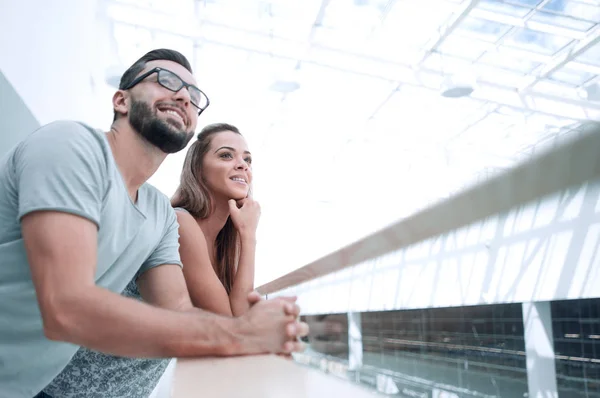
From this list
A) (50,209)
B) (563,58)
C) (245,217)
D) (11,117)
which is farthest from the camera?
(563,58)

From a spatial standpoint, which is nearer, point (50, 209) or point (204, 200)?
point (50, 209)

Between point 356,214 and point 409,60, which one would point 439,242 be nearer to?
point 356,214

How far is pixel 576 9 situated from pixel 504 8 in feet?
3.24

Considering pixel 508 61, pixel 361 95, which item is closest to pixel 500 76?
pixel 508 61

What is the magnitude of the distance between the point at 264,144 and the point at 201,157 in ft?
40.1

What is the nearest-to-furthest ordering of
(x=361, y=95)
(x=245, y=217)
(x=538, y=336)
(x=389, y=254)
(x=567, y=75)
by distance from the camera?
(x=389, y=254) → (x=538, y=336) → (x=245, y=217) → (x=567, y=75) → (x=361, y=95)

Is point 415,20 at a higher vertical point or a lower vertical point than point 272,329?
higher

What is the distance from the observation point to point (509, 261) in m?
0.40

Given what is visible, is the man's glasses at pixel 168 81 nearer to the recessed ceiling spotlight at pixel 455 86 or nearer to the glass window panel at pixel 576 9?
the recessed ceiling spotlight at pixel 455 86

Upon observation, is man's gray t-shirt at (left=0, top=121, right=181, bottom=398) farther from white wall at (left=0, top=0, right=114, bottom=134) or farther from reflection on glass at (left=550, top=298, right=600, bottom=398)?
reflection on glass at (left=550, top=298, right=600, bottom=398)

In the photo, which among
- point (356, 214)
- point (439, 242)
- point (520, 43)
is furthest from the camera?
point (520, 43)

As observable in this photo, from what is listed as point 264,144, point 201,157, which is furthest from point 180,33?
point 201,157

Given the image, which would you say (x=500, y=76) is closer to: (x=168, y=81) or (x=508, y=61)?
(x=508, y=61)

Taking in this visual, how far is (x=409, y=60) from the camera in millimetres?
9195
